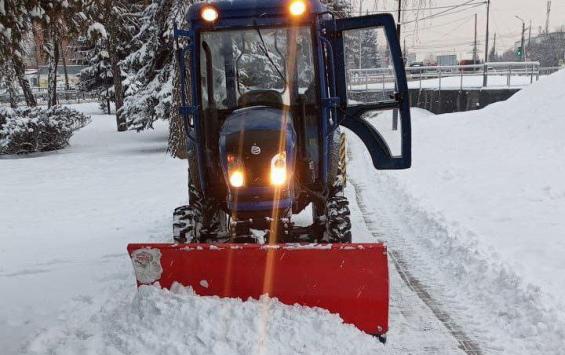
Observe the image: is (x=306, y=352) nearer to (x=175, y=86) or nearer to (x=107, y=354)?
(x=107, y=354)

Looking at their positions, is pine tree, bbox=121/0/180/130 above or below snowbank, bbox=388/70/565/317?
above

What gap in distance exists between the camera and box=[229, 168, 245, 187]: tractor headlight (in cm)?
475

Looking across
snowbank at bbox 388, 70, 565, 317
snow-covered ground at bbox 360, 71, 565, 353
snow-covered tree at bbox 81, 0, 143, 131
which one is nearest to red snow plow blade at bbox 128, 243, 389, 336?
snow-covered ground at bbox 360, 71, 565, 353

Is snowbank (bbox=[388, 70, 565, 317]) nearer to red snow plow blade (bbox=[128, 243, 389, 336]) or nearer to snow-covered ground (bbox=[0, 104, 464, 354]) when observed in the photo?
snow-covered ground (bbox=[0, 104, 464, 354])

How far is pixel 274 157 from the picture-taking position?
471 centimetres

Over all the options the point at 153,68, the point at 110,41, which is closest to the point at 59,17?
the point at 110,41

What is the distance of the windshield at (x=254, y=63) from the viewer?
5.21m

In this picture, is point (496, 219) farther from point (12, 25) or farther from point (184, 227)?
point (12, 25)

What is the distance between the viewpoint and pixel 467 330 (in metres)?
4.27

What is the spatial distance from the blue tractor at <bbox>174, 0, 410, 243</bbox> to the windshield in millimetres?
10

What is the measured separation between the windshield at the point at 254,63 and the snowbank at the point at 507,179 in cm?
284

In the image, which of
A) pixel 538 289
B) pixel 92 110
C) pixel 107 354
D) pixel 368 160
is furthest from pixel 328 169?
pixel 92 110

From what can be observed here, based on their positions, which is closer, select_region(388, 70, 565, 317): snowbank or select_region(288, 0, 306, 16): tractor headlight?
select_region(288, 0, 306, 16): tractor headlight

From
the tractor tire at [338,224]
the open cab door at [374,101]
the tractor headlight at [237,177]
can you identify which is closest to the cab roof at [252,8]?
the open cab door at [374,101]
